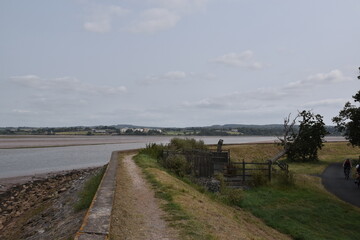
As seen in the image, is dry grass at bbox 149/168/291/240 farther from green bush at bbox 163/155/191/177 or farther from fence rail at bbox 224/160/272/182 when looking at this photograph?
fence rail at bbox 224/160/272/182

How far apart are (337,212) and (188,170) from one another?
991cm

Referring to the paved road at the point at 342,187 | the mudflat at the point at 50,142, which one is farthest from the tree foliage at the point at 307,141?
the mudflat at the point at 50,142

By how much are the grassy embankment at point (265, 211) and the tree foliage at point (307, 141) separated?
23.2 metres

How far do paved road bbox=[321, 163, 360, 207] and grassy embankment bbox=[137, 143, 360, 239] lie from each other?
3.00ft

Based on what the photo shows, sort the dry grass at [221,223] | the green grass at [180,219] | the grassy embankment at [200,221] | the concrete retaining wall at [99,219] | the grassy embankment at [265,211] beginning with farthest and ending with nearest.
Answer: the grassy embankment at [265,211] → the dry grass at [221,223] → the grassy embankment at [200,221] → the green grass at [180,219] → the concrete retaining wall at [99,219]

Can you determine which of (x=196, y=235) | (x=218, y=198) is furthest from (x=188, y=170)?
(x=196, y=235)

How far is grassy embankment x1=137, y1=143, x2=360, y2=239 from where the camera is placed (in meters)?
10.6

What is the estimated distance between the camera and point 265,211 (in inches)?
684

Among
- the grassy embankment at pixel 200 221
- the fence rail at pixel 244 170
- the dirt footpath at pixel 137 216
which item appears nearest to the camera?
the dirt footpath at pixel 137 216

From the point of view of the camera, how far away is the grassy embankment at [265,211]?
1064 centimetres

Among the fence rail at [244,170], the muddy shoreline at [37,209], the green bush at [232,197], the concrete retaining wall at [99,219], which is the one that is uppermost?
the concrete retaining wall at [99,219]

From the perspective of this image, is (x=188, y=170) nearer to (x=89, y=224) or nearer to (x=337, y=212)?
(x=337, y=212)

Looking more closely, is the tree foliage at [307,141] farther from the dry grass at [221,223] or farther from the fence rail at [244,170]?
the dry grass at [221,223]

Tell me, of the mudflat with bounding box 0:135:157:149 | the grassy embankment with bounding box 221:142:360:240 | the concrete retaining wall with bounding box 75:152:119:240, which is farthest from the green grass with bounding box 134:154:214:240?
the mudflat with bounding box 0:135:157:149
